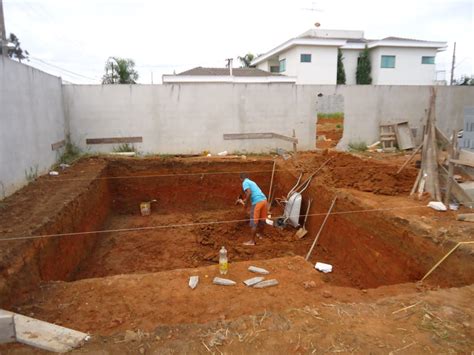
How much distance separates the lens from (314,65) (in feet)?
81.9

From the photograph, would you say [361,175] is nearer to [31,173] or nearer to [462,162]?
[462,162]

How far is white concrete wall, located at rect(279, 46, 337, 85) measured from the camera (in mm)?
24641

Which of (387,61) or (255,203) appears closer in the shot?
(255,203)

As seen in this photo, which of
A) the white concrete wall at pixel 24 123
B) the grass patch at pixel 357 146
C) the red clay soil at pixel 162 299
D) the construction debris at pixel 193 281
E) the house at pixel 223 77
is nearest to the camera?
the red clay soil at pixel 162 299

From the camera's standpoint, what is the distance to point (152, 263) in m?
6.41

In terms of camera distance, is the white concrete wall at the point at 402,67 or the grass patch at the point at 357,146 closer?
the grass patch at the point at 357,146

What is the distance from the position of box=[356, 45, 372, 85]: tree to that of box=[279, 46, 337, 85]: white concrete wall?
364cm

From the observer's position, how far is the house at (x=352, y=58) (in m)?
24.7

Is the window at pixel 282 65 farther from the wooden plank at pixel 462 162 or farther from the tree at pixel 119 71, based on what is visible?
the wooden plank at pixel 462 162

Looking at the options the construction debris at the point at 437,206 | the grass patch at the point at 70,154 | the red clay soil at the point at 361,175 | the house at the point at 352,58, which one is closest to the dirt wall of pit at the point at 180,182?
the grass patch at the point at 70,154

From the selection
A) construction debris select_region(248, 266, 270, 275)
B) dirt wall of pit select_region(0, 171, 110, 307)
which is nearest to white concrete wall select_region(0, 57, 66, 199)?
dirt wall of pit select_region(0, 171, 110, 307)

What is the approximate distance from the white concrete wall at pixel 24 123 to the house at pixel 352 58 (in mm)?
19419

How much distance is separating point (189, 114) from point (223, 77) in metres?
10.6

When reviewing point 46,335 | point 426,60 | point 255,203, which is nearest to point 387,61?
point 426,60
